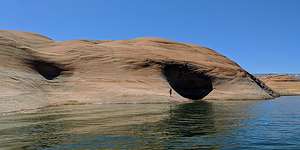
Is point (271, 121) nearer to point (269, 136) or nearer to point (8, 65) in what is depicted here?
point (269, 136)

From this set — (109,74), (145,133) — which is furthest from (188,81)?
(145,133)

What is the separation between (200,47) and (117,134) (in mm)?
84055

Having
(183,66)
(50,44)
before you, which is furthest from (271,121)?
(50,44)

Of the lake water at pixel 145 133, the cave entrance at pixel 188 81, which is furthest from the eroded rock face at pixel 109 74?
the lake water at pixel 145 133

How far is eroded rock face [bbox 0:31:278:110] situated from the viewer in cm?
6719

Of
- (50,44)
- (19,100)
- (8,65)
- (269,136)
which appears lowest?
(269,136)

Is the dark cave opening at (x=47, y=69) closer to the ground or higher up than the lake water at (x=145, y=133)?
higher up

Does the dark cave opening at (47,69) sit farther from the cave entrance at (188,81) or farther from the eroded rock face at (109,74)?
the cave entrance at (188,81)

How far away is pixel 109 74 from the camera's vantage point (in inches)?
3201

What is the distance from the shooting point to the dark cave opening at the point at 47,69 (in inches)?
3004

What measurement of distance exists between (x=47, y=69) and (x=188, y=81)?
29201 mm

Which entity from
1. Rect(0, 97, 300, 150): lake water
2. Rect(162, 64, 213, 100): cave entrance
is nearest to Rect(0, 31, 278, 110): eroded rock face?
Rect(162, 64, 213, 100): cave entrance

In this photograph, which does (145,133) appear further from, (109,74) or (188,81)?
(188,81)

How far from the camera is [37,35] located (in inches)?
3984
